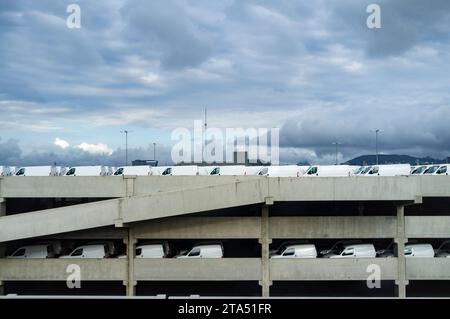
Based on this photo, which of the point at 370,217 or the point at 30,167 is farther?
the point at 30,167

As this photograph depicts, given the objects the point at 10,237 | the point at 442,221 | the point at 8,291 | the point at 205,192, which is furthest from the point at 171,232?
the point at 442,221

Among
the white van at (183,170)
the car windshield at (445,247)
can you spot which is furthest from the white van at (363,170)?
the white van at (183,170)

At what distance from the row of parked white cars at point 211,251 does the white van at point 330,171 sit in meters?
4.09

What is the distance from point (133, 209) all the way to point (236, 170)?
6058 millimetres

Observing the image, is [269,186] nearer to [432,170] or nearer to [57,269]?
[432,170]

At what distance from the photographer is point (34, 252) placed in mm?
21406

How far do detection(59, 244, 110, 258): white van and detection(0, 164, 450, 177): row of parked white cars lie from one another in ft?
13.4

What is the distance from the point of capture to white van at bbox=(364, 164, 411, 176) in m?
21.3

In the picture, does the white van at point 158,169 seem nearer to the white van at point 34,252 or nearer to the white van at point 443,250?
the white van at point 34,252

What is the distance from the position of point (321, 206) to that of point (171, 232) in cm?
945

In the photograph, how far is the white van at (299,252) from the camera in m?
21.0

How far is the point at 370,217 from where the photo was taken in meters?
20.9

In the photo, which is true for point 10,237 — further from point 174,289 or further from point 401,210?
point 401,210
